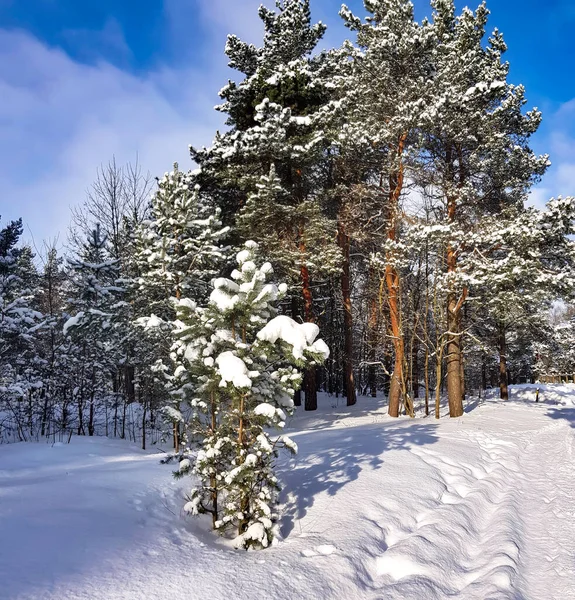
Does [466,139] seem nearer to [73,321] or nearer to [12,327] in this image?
[73,321]

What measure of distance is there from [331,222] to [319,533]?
11.6 meters

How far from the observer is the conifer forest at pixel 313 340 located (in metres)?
4.32

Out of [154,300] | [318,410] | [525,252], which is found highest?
[525,252]

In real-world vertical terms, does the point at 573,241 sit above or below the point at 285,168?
below

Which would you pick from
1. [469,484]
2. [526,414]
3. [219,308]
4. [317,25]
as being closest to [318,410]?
[526,414]

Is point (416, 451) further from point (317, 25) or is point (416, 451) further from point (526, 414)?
point (317, 25)

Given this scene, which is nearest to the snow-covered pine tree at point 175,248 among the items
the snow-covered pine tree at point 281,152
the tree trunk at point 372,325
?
the snow-covered pine tree at point 281,152

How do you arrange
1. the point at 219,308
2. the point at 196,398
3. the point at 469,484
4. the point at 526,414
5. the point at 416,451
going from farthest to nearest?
the point at 526,414, the point at 416,451, the point at 469,484, the point at 196,398, the point at 219,308

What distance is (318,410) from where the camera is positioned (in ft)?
A: 57.4

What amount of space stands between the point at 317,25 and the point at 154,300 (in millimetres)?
12854

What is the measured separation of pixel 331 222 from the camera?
1474 cm

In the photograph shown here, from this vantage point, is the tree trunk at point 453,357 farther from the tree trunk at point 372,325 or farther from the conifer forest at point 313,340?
the tree trunk at point 372,325

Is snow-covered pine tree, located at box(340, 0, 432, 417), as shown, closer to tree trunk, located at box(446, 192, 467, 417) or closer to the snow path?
tree trunk, located at box(446, 192, 467, 417)

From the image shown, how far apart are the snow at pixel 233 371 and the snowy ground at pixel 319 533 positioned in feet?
5.46
